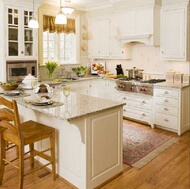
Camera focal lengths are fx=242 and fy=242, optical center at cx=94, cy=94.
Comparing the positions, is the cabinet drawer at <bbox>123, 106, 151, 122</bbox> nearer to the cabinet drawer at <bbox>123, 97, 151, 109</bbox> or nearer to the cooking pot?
the cabinet drawer at <bbox>123, 97, 151, 109</bbox>

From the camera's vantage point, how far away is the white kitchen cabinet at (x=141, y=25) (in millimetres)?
4863

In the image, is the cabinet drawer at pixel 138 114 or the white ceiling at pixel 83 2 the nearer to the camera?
the cabinet drawer at pixel 138 114

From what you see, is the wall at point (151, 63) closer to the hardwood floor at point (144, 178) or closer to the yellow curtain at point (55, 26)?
the yellow curtain at point (55, 26)

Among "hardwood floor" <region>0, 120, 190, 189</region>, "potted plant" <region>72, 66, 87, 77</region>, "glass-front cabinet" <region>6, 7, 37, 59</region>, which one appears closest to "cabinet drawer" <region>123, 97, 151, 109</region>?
"potted plant" <region>72, 66, 87, 77</region>

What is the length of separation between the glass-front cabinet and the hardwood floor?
92.8 inches

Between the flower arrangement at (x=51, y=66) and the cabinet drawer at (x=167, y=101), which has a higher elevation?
the flower arrangement at (x=51, y=66)

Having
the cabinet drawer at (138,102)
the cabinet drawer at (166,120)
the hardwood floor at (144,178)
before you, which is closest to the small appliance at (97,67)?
the cabinet drawer at (138,102)

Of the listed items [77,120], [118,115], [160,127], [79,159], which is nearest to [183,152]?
[160,127]

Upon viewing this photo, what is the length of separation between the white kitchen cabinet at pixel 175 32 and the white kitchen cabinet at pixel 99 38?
1520 millimetres

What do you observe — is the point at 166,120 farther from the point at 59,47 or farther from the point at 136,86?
the point at 59,47

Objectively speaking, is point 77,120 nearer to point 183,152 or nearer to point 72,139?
point 72,139

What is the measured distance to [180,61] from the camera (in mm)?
4941

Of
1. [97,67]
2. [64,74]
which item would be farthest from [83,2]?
[64,74]

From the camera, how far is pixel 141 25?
5.06 m
